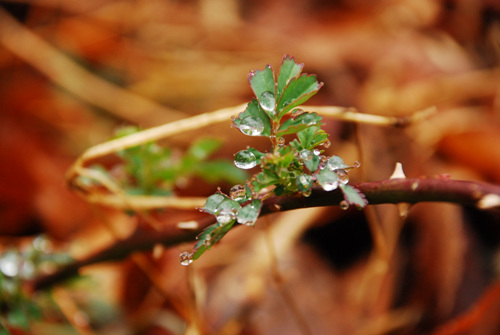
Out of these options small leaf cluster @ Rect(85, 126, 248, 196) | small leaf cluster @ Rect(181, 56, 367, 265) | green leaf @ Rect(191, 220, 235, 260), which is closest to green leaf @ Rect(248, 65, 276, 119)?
small leaf cluster @ Rect(181, 56, 367, 265)

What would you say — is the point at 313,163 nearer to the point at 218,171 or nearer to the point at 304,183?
the point at 304,183

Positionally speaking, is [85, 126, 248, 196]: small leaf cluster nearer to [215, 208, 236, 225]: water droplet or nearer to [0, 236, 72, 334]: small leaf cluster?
[0, 236, 72, 334]: small leaf cluster

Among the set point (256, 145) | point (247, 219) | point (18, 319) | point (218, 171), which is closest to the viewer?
point (247, 219)

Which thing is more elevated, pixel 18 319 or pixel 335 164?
pixel 18 319

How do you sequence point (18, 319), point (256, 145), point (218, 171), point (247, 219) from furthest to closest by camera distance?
point (256, 145), point (218, 171), point (18, 319), point (247, 219)

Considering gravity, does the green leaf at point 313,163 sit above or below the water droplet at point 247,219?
above

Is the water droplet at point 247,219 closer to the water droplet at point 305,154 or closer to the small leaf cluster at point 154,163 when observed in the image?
the water droplet at point 305,154

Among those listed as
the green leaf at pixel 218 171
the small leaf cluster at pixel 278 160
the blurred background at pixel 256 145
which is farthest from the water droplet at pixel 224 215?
the green leaf at pixel 218 171

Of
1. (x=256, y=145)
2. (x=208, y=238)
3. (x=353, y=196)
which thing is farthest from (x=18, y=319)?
(x=256, y=145)
